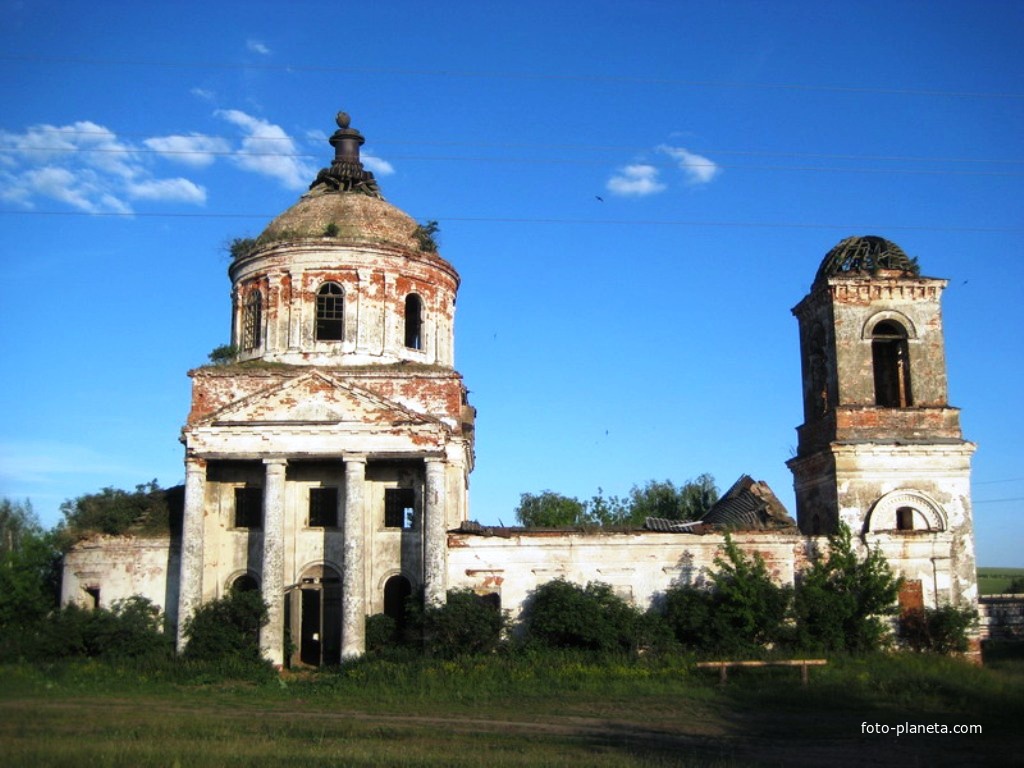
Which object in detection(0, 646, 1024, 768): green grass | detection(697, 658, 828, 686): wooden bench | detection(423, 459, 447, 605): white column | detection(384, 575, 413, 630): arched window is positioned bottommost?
detection(0, 646, 1024, 768): green grass

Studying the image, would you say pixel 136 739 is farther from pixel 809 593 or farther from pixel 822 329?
pixel 822 329

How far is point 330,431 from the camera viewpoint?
24.2m

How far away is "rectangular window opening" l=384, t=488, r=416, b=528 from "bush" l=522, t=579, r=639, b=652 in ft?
12.5

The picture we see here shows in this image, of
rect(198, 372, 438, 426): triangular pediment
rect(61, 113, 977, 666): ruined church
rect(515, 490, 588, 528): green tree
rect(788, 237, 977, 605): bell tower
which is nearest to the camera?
rect(61, 113, 977, 666): ruined church

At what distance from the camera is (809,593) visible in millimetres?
23938

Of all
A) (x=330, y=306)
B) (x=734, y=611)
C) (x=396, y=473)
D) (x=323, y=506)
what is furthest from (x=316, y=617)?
(x=734, y=611)

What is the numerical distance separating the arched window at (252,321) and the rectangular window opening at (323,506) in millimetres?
4544

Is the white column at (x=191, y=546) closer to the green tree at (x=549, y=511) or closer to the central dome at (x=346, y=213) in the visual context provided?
the central dome at (x=346, y=213)

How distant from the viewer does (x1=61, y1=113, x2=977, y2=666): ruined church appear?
24.1 meters

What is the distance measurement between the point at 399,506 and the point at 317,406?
336 cm

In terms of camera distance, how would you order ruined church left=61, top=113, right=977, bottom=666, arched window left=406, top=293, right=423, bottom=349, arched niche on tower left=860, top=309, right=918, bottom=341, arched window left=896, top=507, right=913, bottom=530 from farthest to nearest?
arched window left=406, top=293, right=423, bottom=349 < arched niche on tower left=860, top=309, right=918, bottom=341 < arched window left=896, top=507, right=913, bottom=530 < ruined church left=61, top=113, right=977, bottom=666

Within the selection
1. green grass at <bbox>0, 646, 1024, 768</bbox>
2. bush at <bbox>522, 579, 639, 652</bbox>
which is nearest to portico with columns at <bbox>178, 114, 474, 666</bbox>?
bush at <bbox>522, 579, 639, 652</bbox>

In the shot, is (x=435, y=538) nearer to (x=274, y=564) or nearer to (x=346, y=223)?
(x=274, y=564)

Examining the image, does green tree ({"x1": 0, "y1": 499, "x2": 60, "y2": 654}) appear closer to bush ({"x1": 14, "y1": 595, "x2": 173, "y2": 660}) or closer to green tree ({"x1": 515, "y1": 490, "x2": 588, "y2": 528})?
bush ({"x1": 14, "y1": 595, "x2": 173, "y2": 660})
